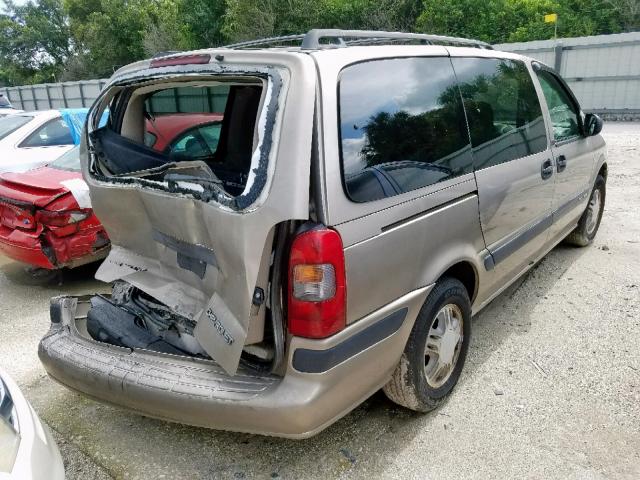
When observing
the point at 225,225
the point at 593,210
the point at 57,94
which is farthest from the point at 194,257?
the point at 57,94

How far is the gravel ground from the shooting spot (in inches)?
94.0

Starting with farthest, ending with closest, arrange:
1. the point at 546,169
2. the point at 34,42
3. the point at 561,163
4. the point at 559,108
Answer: the point at 34,42 → the point at 559,108 → the point at 561,163 → the point at 546,169

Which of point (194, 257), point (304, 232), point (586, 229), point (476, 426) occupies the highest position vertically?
point (304, 232)

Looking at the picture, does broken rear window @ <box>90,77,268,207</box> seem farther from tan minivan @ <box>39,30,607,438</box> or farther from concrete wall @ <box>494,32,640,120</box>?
concrete wall @ <box>494,32,640,120</box>

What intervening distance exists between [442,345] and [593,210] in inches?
125

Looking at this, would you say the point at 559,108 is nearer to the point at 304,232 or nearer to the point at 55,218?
the point at 304,232

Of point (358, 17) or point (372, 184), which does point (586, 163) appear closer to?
point (372, 184)

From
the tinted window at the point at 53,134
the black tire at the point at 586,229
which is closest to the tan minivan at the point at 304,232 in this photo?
the black tire at the point at 586,229

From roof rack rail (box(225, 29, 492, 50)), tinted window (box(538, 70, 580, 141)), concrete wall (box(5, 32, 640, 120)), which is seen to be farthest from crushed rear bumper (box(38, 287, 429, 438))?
concrete wall (box(5, 32, 640, 120))

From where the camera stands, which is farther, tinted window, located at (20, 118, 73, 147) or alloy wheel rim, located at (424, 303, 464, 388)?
tinted window, located at (20, 118, 73, 147)

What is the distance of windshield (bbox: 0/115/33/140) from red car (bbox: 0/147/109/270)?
3987 mm

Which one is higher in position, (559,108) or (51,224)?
(559,108)

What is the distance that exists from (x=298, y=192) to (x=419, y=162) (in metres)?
0.77

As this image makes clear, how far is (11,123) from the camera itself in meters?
8.20
